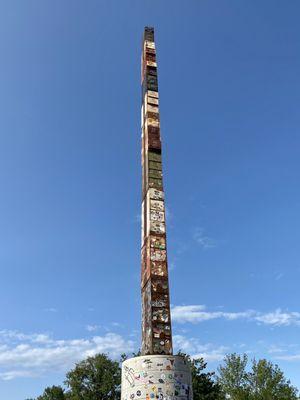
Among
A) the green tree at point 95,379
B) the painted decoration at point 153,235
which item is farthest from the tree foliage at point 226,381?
the painted decoration at point 153,235

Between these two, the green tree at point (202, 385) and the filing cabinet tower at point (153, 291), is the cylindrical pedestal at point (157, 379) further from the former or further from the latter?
the green tree at point (202, 385)

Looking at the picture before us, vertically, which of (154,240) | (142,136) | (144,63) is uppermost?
(144,63)

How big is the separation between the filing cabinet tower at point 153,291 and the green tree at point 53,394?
6088 cm

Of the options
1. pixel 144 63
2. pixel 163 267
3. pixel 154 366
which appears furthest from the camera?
pixel 144 63

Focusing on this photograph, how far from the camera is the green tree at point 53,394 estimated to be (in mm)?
65250

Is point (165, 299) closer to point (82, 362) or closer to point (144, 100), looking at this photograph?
point (144, 100)

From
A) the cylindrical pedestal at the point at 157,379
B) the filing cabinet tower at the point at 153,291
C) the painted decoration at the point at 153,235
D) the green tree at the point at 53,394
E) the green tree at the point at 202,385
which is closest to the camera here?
the cylindrical pedestal at the point at 157,379

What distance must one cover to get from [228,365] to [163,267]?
48845 mm

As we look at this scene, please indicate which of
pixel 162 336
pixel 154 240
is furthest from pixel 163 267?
pixel 162 336

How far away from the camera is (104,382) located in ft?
177

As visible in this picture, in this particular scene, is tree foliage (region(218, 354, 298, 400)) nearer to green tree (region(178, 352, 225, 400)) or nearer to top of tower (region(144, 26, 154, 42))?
green tree (region(178, 352, 225, 400))

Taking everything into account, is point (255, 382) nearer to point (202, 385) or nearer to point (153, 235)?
point (202, 385)

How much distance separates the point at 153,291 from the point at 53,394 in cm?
6251

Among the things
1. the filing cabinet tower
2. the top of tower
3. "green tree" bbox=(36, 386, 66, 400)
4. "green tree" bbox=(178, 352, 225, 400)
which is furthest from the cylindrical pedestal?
"green tree" bbox=(36, 386, 66, 400)
